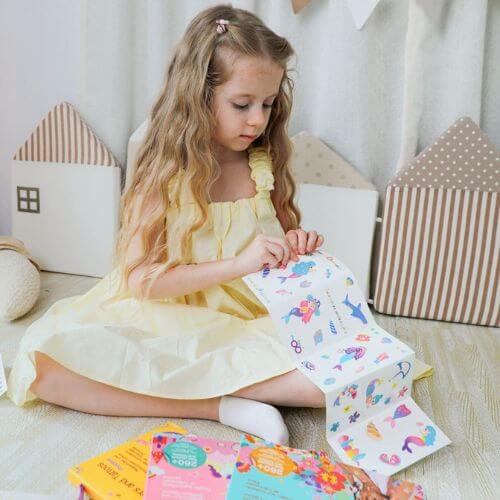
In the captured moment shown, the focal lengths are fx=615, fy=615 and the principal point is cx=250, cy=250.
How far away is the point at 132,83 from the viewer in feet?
5.88

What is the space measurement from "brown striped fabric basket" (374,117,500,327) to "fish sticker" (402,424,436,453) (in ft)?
2.19

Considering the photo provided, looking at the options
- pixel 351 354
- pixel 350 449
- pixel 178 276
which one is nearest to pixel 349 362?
pixel 351 354

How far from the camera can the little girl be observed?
3.26 feet

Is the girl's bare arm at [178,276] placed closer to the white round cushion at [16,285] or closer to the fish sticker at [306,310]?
the fish sticker at [306,310]

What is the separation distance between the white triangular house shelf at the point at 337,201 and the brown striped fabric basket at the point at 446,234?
0.16 feet

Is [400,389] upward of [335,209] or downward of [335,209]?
downward

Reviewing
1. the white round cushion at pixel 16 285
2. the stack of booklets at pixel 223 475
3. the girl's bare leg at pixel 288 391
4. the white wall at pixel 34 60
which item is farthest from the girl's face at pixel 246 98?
the white wall at pixel 34 60

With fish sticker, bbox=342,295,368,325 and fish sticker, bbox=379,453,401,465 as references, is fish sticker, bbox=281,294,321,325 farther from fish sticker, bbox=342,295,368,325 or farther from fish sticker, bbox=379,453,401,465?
fish sticker, bbox=379,453,401,465

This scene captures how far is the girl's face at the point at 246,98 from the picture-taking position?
3.41 feet

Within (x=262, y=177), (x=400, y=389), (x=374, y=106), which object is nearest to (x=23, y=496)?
(x=400, y=389)

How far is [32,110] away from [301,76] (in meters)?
0.84

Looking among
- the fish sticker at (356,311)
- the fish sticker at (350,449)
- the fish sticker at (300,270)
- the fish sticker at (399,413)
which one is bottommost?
the fish sticker at (350,449)

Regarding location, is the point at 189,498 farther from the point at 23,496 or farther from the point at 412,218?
the point at 412,218

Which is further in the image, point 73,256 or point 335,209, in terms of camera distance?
point 73,256
